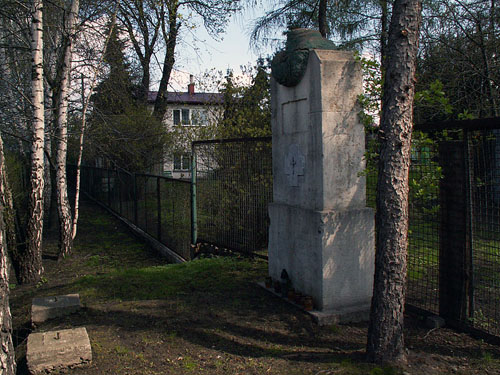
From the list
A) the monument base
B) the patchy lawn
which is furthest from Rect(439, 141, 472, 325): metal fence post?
the monument base

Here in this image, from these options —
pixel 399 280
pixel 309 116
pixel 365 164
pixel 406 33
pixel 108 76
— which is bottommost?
pixel 399 280

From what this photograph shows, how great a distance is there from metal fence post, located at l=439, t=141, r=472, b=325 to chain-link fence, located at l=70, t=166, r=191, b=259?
5.64 metres

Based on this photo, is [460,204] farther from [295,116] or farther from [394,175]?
[295,116]

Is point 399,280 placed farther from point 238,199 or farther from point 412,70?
point 238,199

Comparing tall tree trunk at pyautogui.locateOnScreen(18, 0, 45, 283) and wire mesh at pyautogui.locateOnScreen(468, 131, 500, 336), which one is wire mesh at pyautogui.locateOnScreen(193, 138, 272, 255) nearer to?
tall tree trunk at pyautogui.locateOnScreen(18, 0, 45, 283)

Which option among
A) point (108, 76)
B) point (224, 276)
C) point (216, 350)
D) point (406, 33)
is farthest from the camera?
point (108, 76)

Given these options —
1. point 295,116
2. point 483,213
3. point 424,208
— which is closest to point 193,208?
point 295,116

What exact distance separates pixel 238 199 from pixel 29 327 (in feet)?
12.8

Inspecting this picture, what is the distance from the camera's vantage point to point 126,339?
166 inches

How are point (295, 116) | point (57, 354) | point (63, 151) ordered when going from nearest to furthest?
point (57, 354), point (295, 116), point (63, 151)

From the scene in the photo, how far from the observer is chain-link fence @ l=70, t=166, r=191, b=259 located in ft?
31.4

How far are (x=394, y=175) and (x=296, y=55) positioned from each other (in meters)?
2.00

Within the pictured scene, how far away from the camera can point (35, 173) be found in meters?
7.93

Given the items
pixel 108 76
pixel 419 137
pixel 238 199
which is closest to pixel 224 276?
pixel 238 199
